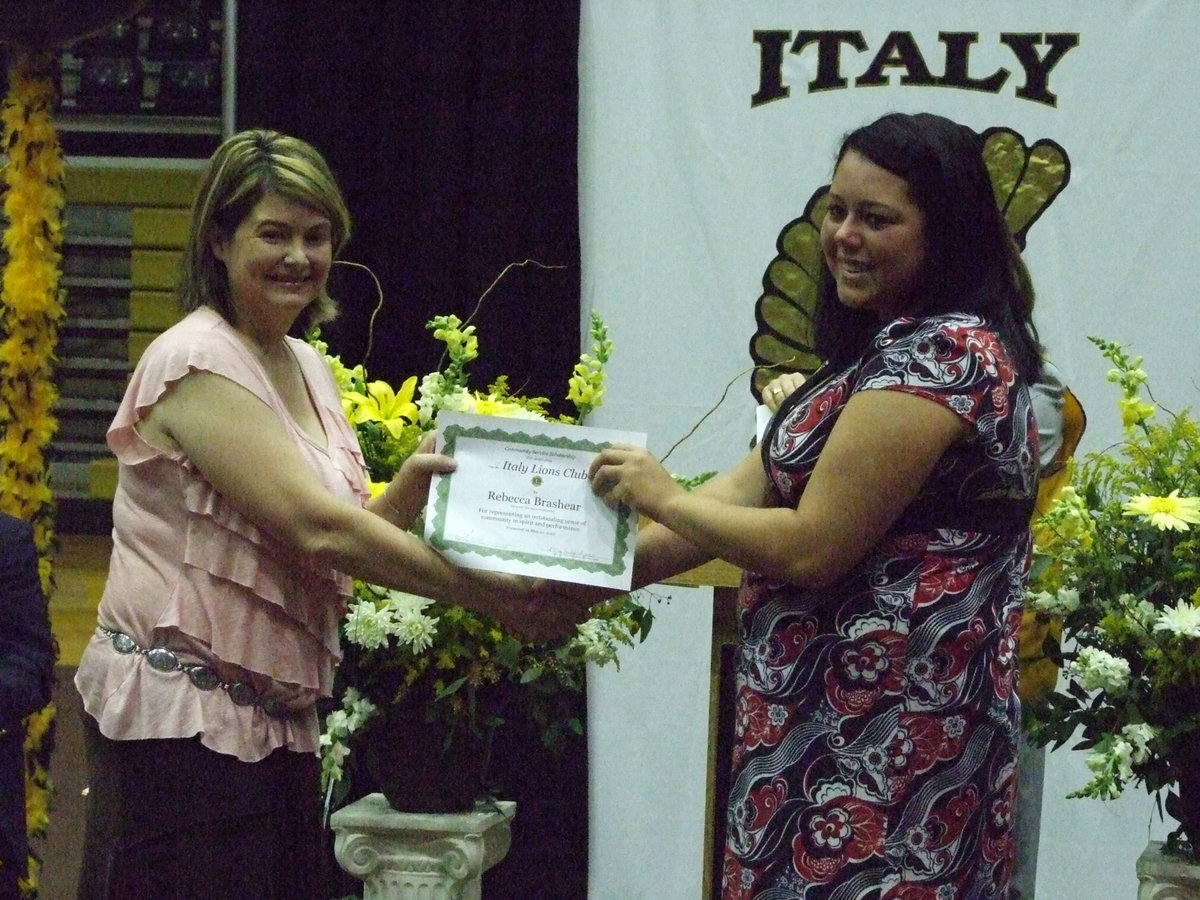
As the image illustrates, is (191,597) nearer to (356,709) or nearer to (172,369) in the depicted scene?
(172,369)

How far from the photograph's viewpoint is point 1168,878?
2369 mm

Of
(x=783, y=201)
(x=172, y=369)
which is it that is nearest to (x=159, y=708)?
(x=172, y=369)

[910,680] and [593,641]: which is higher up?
[910,680]

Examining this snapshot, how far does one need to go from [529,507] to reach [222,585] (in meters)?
0.40

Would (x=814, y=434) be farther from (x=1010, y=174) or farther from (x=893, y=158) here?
(x=1010, y=174)

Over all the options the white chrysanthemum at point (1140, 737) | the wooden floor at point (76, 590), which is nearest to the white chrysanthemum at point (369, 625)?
the white chrysanthemum at point (1140, 737)

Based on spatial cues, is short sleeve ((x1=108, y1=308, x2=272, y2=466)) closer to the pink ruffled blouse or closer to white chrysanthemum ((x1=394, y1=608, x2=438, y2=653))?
the pink ruffled blouse

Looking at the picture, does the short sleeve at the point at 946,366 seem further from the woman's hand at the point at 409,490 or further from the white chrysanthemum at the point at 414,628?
the white chrysanthemum at the point at 414,628

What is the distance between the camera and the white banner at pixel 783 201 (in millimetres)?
3805

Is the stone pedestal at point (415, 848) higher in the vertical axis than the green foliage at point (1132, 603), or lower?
lower

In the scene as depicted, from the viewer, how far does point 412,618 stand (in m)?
2.44

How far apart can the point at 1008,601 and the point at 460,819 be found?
43.3 inches

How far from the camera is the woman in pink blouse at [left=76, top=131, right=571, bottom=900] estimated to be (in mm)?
1913

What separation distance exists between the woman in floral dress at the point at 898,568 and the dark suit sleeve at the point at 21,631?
1235 millimetres
